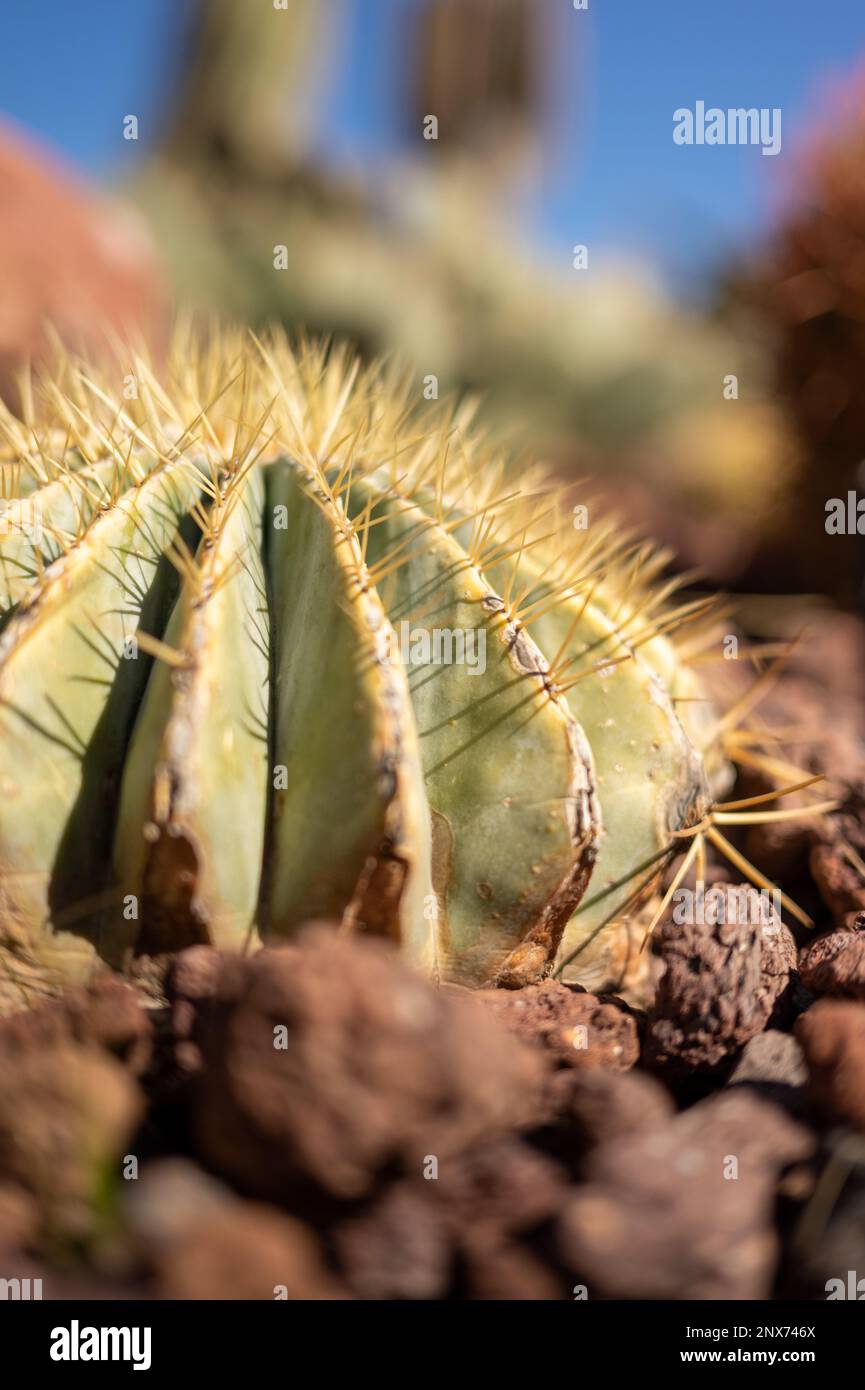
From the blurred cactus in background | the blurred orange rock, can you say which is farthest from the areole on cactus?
the blurred cactus in background

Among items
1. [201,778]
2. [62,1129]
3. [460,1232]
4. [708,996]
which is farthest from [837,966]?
[62,1129]

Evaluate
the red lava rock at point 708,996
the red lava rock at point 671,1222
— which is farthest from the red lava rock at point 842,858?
the red lava rock at point 671,1222

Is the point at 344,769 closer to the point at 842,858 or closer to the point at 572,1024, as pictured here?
the point at 572,1024

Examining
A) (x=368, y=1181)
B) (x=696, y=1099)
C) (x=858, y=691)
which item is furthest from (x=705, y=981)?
(x=858, y=691)

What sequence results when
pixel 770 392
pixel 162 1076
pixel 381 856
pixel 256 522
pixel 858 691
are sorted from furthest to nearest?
pixel 770 392 < pixel 858 691 < pixel 256 522 < pixel 381 856 < pixel 162 1076

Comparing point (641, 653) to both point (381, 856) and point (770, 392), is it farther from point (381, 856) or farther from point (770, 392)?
point (770, 392)
